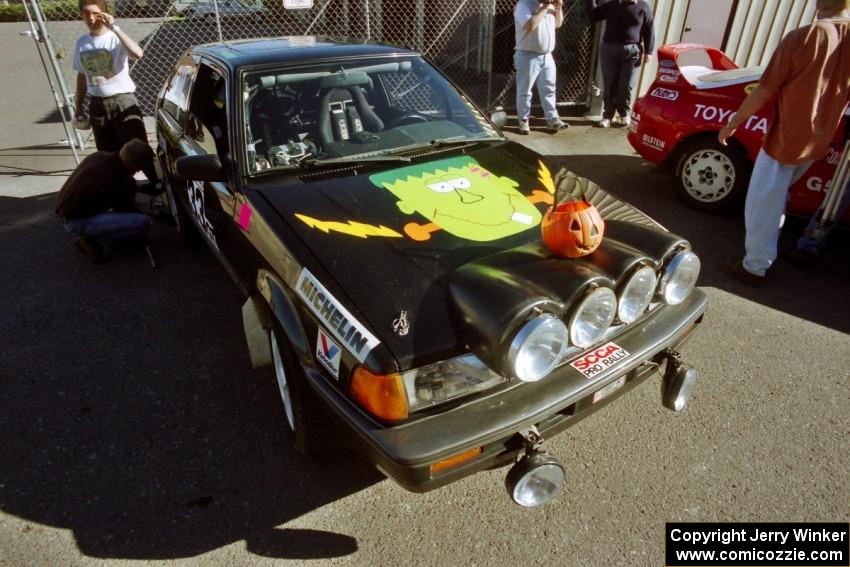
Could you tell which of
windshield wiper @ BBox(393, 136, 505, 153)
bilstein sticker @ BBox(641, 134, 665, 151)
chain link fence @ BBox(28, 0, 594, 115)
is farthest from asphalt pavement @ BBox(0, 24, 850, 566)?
chain link fence @ BBox(28, 0, 594, 115)

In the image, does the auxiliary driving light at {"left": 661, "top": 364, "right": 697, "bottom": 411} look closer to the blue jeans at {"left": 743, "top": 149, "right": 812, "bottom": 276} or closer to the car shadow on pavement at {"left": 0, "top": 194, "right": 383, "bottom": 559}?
the car shadow on pavement at {"left": 0, "top": 194, "right": 383, "bottom": 559}

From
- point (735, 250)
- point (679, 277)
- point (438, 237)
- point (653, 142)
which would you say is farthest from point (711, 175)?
point (438, 237)

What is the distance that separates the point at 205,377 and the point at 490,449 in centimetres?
180

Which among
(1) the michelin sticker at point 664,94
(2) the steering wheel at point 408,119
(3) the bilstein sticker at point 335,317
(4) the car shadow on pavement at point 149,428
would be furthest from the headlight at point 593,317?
(1) the michelin sticker at point 664,94

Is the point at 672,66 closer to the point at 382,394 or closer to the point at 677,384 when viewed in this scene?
the point at 677,384

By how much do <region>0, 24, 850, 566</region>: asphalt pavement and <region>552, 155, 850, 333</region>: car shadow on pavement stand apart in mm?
31

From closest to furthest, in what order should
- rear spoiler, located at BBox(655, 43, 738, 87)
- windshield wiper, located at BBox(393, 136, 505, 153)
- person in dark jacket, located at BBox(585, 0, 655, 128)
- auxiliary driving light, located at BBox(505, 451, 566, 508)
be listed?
1. auxiliary driving light, located at BBox(505, 451, 566, 508)
2. windshield wiper, located at BBox(393, 136, 505, 153)
3. rear spoiler, located at BBox(655, 43, 738, 87)
4. person in dark jacket, located at BBox(585, 0, 655, 128)

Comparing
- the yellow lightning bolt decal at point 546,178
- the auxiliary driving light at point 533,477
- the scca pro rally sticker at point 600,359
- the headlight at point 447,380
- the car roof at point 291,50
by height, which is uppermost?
the car roof at point 291,50

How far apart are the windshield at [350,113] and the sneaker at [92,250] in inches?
84.4

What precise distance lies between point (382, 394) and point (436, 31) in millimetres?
10147

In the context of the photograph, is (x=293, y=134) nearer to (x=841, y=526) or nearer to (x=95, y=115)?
(x=841, y=526)

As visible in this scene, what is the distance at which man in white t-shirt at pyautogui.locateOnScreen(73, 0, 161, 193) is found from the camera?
5086 millimetres

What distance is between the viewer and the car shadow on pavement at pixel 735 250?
3725 millimetres

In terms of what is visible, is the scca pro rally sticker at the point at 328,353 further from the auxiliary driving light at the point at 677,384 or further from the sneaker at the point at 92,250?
the sneaker at the point at 92,250
